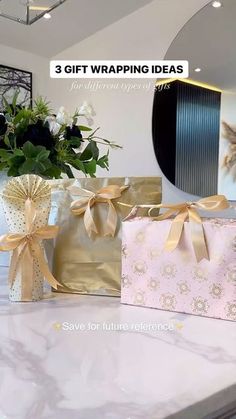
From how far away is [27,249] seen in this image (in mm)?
710

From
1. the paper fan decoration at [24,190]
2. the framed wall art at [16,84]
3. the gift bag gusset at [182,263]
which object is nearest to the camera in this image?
the gift bag gusset at [182,263]

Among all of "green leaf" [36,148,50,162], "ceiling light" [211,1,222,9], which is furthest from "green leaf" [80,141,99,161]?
"ceiling light" [211,1,222,9]

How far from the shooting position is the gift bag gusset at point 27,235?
0.71m

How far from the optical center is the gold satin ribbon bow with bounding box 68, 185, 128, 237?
29.7 inches

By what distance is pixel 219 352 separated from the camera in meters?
0.48

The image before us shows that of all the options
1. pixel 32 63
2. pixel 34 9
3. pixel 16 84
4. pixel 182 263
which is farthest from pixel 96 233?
pixel 32 63

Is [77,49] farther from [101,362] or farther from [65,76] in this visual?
[101,362]

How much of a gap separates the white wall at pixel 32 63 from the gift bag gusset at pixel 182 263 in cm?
269

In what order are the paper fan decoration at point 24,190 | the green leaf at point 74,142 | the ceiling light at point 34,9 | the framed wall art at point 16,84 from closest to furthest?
1. the paper fan decoration at point 24,190
2. the green leaf at point 74,142
3. the ceiling light at point 34,9
4. the framed wall art at point 16,84

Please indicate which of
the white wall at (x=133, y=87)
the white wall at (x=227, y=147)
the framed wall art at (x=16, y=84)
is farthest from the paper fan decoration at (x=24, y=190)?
the framed wall art at (x=16, y=84)

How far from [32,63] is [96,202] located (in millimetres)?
2711

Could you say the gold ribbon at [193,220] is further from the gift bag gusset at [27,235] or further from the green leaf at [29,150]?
the green leaf at [29,150]

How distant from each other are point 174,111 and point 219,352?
2329 millimetres

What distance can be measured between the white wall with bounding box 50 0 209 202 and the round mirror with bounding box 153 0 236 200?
0.29 ft
